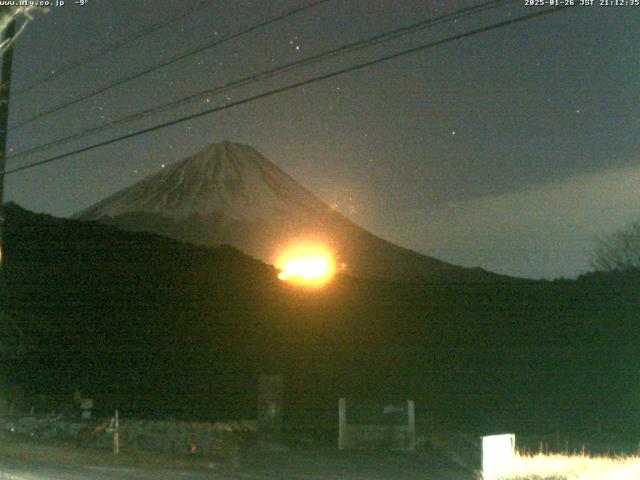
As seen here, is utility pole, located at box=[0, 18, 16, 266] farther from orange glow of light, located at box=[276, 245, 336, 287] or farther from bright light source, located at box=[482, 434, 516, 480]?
orange glow of light, located at box=[276, 245, 336, 287]

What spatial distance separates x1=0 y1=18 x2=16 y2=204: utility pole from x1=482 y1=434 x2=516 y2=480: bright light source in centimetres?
1101

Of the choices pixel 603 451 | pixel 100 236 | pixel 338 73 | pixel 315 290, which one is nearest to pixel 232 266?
pixel 315 290

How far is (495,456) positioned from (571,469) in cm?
128

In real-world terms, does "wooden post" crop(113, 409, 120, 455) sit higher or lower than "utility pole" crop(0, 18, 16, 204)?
lower

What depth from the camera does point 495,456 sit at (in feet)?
47.7

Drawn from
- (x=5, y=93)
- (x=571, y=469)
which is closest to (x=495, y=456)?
(x=571, y=469)

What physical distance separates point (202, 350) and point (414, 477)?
54.2ft

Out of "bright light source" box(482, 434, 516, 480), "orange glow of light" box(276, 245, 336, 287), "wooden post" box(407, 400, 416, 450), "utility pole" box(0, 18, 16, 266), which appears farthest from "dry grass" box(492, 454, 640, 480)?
"orange glow of light" box(276, 245, 336, 287)

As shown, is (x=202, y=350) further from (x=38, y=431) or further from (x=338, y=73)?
(x=338, y=73)

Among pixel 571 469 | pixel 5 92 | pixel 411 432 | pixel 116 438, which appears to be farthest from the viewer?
pixel 411 432

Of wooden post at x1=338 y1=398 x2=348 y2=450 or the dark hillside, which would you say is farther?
the dark hillside

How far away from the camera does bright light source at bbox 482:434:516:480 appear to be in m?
14.2

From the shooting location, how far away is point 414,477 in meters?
15.8

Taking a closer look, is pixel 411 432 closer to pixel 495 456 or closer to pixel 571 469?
pixel 495 456
